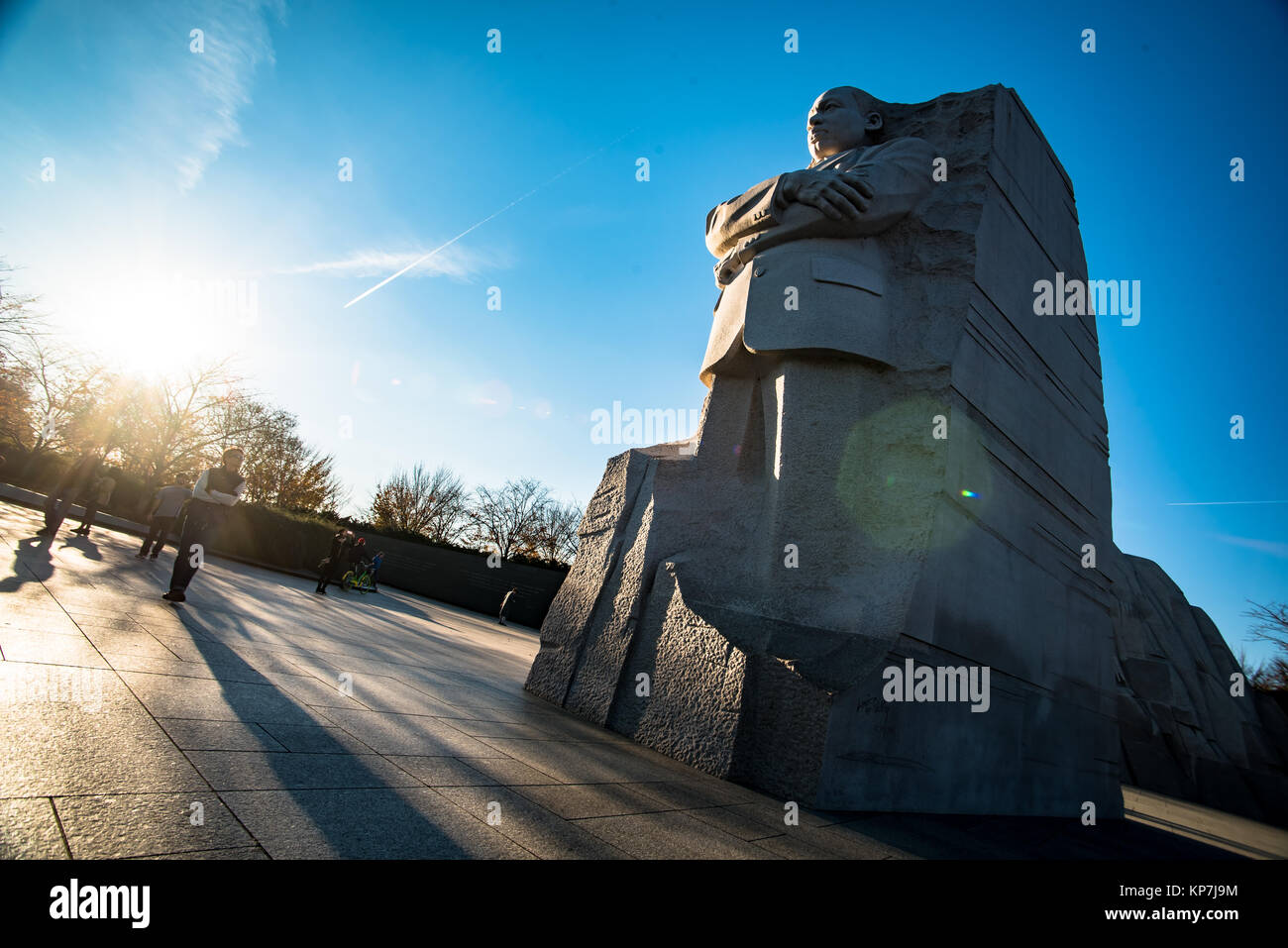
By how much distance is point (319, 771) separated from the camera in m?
2.55

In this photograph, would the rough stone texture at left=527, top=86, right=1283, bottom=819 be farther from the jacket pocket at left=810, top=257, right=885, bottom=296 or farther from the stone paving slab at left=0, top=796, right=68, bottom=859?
the stone paving slab at left=0, top=796, right=68, bottom=859

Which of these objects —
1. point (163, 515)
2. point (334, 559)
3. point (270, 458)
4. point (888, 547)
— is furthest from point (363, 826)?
point (270, 458)

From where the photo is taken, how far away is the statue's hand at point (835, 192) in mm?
5004

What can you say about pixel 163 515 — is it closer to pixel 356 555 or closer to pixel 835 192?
pixel 356 555

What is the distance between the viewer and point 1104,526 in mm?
7711

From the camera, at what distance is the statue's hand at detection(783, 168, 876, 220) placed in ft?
16.4

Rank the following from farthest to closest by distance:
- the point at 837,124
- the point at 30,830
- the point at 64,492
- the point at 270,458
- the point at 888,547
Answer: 1. the point at 270,458
2. the point at 64,492
3. the point at 837,124
4. the point at 888,547
5. the point at 30,830

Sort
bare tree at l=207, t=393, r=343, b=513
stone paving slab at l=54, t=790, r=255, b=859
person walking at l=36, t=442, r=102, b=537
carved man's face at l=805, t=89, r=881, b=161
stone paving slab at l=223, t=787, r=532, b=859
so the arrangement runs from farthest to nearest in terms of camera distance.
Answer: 1. bare tree at l=207, t=393, r=343, b=513
2. person walking at l=36, t=442, r=102, b=537
3. carved man's face at l=805, t=89, r=881, b=161
4. stone paving slab at l=223, t=787, r=532, b=859
5. stone paving slab at l=54, t=790, r=255, b=859

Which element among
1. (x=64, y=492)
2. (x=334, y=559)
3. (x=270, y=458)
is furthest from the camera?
(x=270, y=458)

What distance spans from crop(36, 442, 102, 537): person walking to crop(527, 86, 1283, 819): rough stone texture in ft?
30.9

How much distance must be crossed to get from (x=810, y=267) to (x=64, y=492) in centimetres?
1230

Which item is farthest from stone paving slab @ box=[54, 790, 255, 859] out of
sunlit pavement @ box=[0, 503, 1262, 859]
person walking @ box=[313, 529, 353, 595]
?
person walking @ box=[313, 529, 353, 595]

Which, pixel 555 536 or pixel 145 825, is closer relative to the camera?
pixel 145 825

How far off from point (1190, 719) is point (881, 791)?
1315 cm
